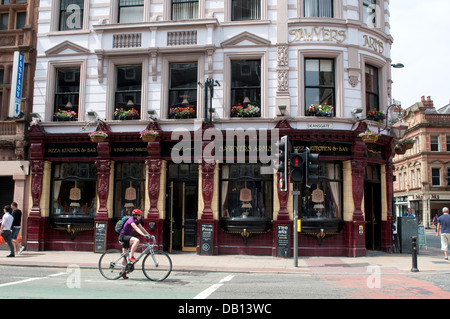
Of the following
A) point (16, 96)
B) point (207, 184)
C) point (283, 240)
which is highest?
point (16, 96)

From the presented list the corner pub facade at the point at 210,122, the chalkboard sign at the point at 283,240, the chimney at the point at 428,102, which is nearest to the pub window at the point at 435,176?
the chimney at the point at 428,102

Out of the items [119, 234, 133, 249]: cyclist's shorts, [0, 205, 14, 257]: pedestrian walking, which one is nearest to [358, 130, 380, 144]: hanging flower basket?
[119, 234, 133, 249]: cyclist's shorts

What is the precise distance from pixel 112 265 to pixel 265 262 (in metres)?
5.96

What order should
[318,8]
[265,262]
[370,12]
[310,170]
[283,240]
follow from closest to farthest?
[310,170] < [265,262] < [283,240] < [318,8] < [370,12]

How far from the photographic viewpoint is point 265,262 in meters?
15.3

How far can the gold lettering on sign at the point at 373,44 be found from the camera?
18.2m

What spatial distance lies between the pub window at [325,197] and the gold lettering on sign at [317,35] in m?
4.93

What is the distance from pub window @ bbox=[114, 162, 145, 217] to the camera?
18.4m

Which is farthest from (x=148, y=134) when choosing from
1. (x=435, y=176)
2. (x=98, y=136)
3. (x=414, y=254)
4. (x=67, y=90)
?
(x=435, y=176)

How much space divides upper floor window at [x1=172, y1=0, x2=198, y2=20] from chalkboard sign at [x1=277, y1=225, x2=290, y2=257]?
9.49 meters

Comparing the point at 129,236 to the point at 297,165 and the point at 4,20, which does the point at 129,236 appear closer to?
the point at 297,165

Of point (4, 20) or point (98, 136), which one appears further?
point (4, 20)
